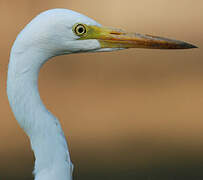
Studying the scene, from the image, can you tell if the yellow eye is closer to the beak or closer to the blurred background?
the beak

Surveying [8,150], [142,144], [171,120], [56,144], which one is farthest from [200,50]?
[56,144]

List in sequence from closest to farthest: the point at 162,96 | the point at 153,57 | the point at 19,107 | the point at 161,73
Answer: the point at 19,107 → the point at 162,96 → the point at 161,73 → the point at 153,57

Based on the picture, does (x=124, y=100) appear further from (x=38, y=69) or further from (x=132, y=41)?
(x=38, y=69)

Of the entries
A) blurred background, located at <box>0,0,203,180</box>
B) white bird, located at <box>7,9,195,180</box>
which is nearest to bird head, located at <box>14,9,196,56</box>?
white bird, located at <box>7,9,195,180</box>

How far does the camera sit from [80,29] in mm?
2125

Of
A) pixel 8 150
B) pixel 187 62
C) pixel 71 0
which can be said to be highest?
pixel 71 0

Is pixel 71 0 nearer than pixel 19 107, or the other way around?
pixel 19 107

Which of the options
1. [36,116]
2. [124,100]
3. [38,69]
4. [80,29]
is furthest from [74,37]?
[124,100]

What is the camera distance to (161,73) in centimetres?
659

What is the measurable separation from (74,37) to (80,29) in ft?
0.14

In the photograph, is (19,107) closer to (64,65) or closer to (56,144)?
(56,144)

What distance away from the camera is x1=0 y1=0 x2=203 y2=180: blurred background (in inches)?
188

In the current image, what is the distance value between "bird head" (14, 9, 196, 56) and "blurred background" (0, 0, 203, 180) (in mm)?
2473

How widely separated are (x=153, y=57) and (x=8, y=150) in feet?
8.62
